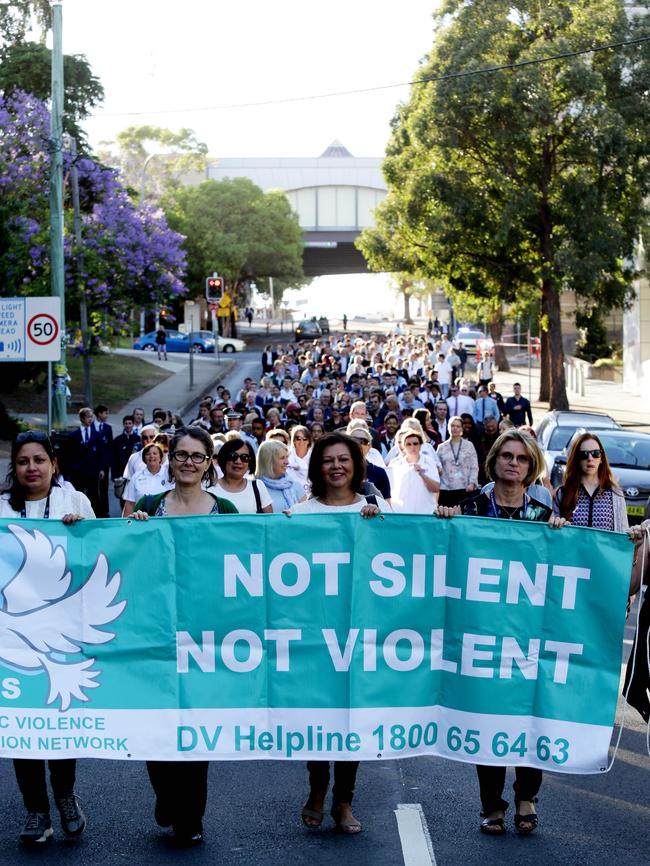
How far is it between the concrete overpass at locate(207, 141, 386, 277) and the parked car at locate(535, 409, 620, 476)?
85785 mm

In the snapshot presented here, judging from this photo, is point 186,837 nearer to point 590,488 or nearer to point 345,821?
point 345,821

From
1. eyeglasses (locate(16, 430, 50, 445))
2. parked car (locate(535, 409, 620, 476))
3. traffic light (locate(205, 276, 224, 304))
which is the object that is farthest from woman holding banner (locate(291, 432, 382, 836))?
traffic light (locate(205, 276, 224, 304))

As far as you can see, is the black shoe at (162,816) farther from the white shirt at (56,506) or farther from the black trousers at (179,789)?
the white shirt at (56,506)

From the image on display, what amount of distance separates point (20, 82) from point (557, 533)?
4110 centimetres

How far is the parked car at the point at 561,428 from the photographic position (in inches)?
765

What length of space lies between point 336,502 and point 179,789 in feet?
5.23

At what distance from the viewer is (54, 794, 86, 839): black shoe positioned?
621 cm

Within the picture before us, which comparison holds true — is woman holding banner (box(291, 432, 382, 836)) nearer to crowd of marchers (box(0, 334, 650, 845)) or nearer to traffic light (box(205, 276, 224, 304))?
crowd of marchers (box(0, 334, 650, 845))

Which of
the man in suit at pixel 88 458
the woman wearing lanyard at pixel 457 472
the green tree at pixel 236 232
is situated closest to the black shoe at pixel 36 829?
the woman wearing lanyard at pixel 457 472

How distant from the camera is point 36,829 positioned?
6.14 meters

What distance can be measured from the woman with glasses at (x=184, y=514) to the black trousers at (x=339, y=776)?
1.71 ft

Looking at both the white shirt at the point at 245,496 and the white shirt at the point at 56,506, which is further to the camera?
the white shirt at the point at 245,496

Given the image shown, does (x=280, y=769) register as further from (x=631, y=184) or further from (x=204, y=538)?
(x=631, y=184)

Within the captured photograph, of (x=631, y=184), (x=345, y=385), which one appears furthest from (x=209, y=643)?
(x=631, y=184)
